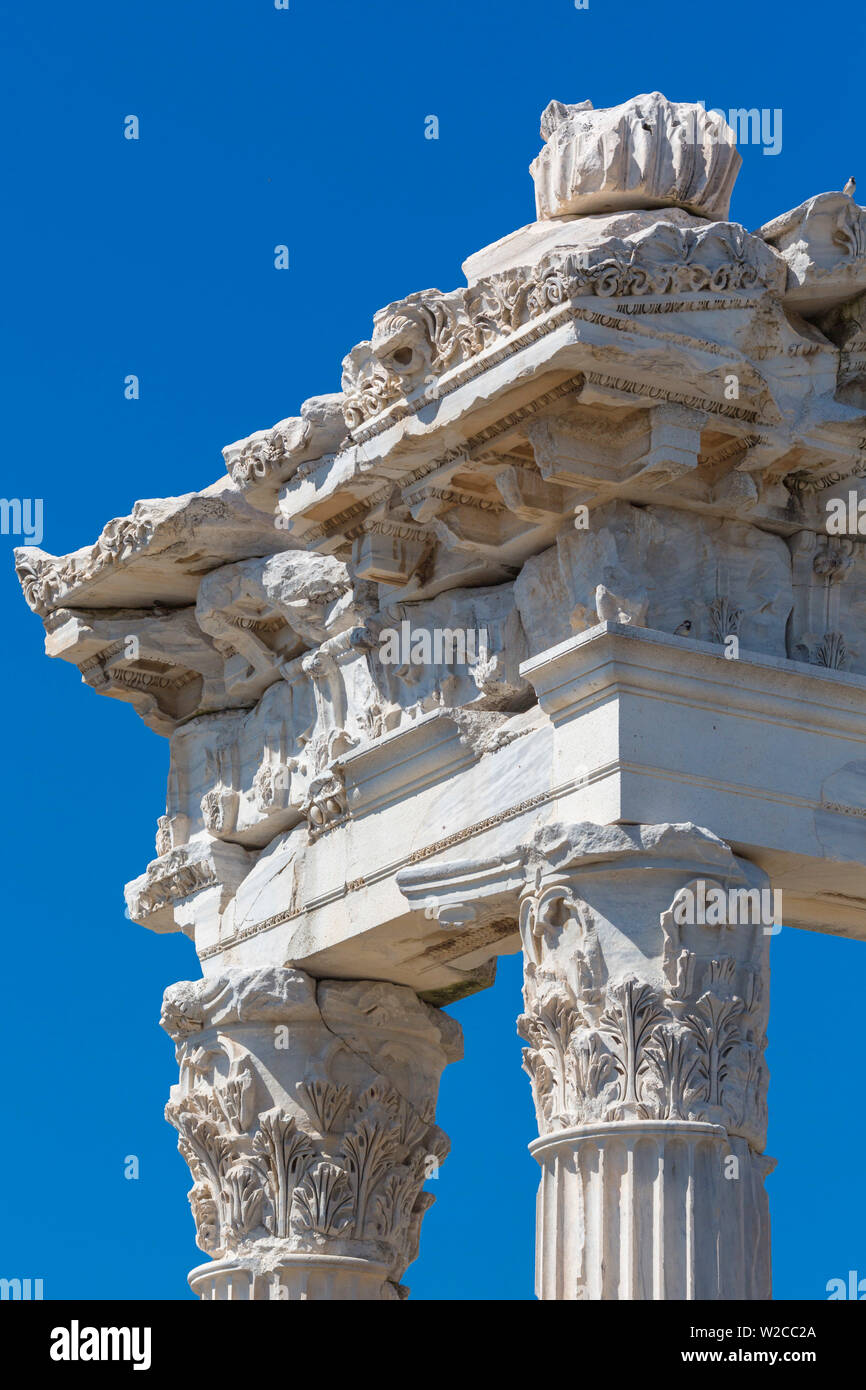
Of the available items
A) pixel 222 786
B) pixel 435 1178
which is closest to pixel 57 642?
pixel 222 786

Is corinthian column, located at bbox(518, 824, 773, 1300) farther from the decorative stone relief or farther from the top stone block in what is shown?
the top stone block

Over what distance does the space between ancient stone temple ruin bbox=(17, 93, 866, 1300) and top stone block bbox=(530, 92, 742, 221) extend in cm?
2

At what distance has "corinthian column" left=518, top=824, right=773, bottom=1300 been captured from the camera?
52.2ft

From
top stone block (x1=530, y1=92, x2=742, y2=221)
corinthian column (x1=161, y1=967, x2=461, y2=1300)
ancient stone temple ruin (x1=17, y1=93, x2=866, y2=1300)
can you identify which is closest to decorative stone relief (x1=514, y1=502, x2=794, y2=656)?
ancient stone temple ruin (x1=17, y1=93, x2=866, y2=1300)

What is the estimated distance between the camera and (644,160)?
57.5ft

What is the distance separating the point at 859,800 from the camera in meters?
17.3

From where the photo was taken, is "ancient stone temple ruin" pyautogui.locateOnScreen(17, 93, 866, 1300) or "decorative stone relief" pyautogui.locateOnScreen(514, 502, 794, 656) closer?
"ancient stone temple ruin" pyautogui.locateOnScreen(17, 93, 866, 1300)

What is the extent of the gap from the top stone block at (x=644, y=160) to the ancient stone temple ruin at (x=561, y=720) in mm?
21

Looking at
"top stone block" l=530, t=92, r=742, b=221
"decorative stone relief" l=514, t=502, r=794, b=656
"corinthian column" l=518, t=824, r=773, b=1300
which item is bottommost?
"corinthian column" l=518, t=824, r=773, b=1300

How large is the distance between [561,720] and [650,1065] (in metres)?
2.11

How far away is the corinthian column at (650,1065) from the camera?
15.9m

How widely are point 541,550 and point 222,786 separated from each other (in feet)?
13.7

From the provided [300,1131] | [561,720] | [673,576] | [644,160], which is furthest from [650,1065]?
[644,160]

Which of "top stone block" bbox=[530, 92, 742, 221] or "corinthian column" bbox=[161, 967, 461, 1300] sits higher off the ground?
"top stone block" bbox=[530, 92, 742, 221]
